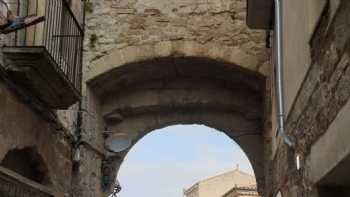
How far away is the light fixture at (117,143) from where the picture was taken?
1029 cm

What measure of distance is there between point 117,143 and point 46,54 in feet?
13.7

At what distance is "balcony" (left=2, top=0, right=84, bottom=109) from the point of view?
6.30 metres

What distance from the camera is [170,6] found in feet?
32.1

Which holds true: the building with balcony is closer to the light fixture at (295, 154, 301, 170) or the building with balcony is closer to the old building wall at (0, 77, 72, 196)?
the old building wall at (0, 77, 72, 196)

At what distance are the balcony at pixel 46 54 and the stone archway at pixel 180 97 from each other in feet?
4.86

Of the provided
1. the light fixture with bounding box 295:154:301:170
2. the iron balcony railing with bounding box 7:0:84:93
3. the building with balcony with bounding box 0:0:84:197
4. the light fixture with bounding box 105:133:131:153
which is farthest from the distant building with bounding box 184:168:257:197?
the light fixture with bounding box 295:154:301:170

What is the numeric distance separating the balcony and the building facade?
13 millimetres

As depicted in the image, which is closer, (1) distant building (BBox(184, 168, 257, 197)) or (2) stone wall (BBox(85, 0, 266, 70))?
(2) stone wall (BBox(85, 0, 266, 70))

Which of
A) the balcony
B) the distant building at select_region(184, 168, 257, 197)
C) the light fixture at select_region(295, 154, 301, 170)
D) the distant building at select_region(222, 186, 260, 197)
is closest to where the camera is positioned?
the light fixture at select_region(295, 154, 301, 170)

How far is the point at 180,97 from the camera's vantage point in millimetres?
10453

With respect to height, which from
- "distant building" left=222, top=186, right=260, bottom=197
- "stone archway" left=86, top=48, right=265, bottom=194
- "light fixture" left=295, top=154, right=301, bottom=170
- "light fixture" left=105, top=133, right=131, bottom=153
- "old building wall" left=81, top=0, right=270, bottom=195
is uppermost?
"distant building" left=222, top=186, right=260, bottom=197

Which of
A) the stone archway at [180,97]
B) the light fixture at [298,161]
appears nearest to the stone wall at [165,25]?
the stone archway at [180,97]

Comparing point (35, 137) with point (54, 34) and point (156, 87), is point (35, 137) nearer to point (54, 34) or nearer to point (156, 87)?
point (54, 34)

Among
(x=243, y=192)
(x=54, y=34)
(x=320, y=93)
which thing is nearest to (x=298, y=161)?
(x=320, y=93)
